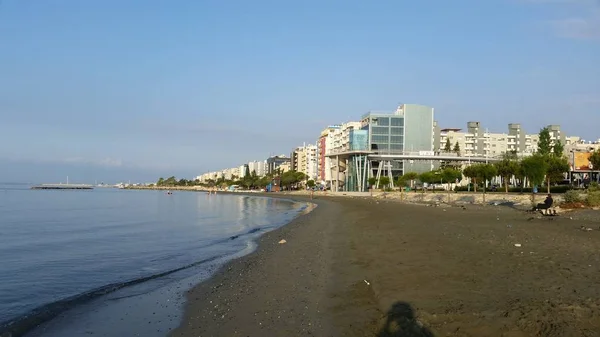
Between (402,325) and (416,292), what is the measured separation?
2.05 metres

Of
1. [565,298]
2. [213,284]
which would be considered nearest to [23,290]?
[213,284]

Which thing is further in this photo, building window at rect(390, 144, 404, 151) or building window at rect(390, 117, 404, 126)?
building window at rect(390, 117, 404, 126)

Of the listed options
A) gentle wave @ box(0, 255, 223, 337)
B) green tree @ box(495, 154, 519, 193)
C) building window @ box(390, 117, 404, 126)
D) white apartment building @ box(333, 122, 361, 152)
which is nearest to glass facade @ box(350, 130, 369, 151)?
building window @ box(390, 117, 404, 126)

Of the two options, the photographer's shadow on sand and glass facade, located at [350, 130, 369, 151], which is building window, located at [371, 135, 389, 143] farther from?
the photographer's shadow on sand

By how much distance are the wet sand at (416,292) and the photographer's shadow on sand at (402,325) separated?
2cm

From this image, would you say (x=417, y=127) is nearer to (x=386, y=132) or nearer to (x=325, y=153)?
(x=386, y=132)

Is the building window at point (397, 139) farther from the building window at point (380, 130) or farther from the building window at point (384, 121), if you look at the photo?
the building window at point (384, 121)

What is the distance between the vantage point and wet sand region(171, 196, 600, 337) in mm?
7051

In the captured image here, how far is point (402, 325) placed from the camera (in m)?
7.33

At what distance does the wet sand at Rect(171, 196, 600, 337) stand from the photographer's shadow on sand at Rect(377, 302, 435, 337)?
0.8 inches

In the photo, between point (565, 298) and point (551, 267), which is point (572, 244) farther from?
point (565, 298)

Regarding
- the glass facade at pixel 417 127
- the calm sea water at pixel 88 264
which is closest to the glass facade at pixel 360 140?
the glass facade at pixel 417 127

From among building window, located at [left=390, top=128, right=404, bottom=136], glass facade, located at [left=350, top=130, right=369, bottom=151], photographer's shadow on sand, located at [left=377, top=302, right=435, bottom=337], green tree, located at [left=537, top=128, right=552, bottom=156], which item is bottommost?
photographer's shadow on sand, located at [left=377, top=302, right=435, bottom=337]

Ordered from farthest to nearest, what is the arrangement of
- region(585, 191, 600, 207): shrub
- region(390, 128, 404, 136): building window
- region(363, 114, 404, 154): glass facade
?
1. region(390, 128, 404, 136): building window
2. region(363, 114, 404, 154): glass facade
3. region(585, 191, 600, 207): shrub
